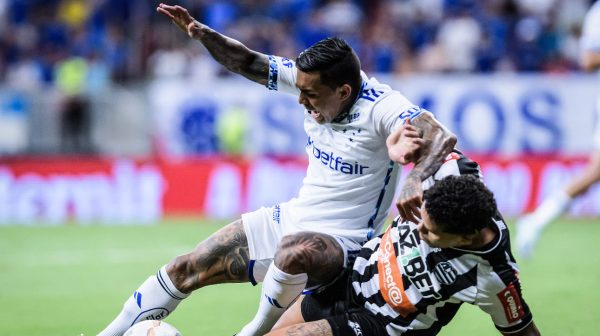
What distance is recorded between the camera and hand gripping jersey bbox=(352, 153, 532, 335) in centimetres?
513

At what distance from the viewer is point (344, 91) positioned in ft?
19.5

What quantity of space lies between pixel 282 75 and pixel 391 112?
93 cm

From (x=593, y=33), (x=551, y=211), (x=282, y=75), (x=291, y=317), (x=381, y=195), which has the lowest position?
(x=291, y=317)

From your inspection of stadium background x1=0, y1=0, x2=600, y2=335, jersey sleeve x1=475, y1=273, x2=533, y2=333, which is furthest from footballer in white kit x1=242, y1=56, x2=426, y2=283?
stadium background x1=0, y1=0, x2=600, y2=335

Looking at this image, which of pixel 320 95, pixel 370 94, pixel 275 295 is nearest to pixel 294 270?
pixel 275 295

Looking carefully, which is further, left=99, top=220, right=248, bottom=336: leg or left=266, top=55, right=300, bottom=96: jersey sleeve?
left=266, top=55, right=300, bottom=96: jersey sleeve

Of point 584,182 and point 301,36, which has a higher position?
point 301,36

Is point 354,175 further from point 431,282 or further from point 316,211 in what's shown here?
point 431,282

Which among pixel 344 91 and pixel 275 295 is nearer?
pixel 275 295

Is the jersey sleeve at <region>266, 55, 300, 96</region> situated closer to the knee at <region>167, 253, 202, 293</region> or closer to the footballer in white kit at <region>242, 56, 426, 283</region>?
the footballer in white kit at <region>242, 56, 426, 283</region>

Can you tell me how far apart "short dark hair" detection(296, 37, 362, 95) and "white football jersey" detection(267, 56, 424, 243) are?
6.5 inches

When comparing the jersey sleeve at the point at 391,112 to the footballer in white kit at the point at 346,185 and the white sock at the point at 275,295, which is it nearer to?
the footballer in white kit at the point at 346,185

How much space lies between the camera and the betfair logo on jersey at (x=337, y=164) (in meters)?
6.01

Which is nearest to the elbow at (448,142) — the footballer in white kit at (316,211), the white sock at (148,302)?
the footballer in white kit at (316,211)
